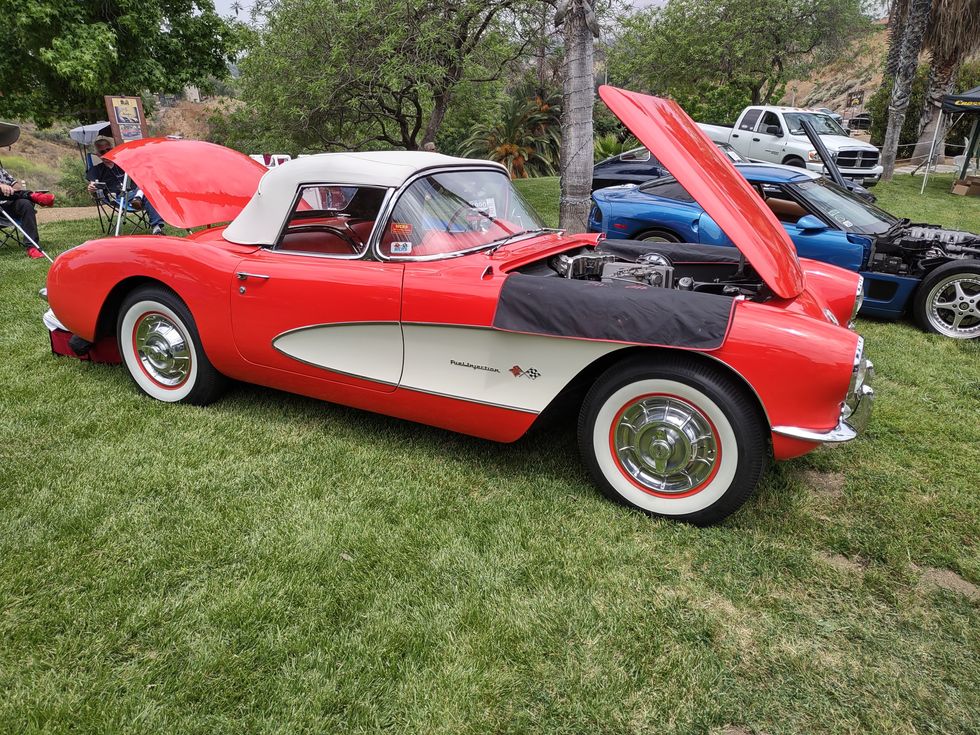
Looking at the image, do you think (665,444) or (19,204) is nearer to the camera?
(665,444)

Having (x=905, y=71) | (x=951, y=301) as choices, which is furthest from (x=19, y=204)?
(x=905, y=71)

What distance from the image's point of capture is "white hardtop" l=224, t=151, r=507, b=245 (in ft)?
10.4

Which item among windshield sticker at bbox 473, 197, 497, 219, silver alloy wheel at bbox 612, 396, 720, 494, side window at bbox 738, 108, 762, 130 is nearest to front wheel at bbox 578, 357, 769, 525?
silver alloy wheel at bbox 612, 396, 720, 494

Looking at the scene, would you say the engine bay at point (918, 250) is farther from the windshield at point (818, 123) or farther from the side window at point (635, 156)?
the windshield at point (818, 123)

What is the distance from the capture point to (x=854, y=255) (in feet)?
17.5

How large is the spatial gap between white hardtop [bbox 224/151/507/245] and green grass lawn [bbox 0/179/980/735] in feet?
3.63

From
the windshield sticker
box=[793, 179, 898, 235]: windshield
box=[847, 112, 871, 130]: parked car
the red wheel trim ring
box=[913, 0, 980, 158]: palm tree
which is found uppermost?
box=[913, 0, 980, 158]: palm tree

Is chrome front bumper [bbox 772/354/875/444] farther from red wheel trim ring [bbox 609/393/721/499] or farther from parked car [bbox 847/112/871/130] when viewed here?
parked car [bbox 847/112/871/130]

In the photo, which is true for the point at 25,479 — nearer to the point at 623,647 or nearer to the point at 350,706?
the point at 350,706

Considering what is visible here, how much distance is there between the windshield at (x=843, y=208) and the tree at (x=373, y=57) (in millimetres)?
6092

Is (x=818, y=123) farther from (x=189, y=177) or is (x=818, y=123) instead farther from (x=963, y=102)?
(x=189, y=177)

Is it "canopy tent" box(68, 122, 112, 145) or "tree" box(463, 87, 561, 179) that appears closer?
"canopy tent" box(68, 122, 112, 145)

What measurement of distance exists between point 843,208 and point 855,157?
31.3ft

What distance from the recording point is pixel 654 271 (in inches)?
128
